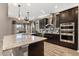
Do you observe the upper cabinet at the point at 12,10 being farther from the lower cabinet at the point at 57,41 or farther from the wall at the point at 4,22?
the lower cabinet at the point at 57,41

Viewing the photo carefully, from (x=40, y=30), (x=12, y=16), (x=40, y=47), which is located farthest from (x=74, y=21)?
(x=12, y=16)

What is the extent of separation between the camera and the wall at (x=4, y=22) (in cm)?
198

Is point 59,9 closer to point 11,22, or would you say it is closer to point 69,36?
point 69,36

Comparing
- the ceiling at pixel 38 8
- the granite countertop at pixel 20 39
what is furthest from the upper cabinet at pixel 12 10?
the granite countertop at pixel 20 39

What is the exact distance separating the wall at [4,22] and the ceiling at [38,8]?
0.09 m

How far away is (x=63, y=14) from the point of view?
2006mm

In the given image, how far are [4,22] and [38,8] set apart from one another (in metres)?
0.63

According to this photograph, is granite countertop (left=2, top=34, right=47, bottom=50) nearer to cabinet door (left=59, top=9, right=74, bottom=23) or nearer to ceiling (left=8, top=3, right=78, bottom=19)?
ceiling (left=8, top=3, right=78, bottom=19)

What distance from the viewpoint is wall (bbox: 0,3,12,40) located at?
1976mm

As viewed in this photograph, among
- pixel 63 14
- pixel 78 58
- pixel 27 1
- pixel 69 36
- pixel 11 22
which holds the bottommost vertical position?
pixel 78 58

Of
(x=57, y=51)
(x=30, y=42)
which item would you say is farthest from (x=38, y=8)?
(x=57, y=51)

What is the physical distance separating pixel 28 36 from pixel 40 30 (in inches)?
9.2

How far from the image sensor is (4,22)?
2.01 m

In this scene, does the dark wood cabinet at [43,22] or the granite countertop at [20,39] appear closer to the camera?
the granite countertop at [20,39]
